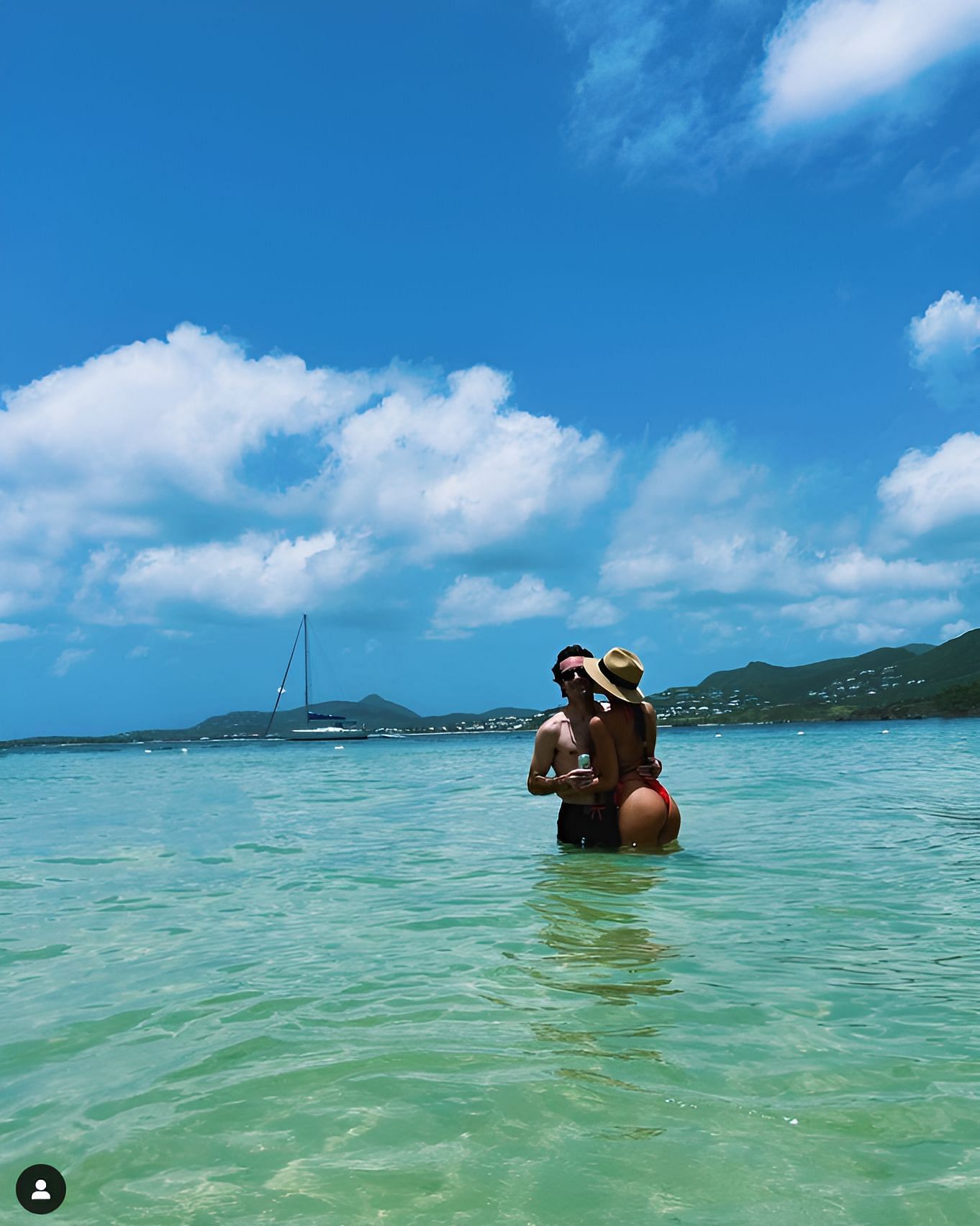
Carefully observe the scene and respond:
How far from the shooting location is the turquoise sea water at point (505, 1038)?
343cm

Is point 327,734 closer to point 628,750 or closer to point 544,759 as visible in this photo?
point 544,759

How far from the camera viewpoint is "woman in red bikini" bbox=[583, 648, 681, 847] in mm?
10516

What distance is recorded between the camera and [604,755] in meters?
10.5

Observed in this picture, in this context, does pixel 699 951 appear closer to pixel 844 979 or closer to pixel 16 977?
pixel 844 979

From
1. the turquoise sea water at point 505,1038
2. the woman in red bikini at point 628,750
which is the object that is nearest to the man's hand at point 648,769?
the woman in red bikini at point 628,750

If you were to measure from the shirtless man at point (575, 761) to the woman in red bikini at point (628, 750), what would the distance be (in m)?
0.15

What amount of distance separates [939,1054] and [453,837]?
10.5 meters

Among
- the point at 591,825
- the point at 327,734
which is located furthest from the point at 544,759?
the point at 327,734

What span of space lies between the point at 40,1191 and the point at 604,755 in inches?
317

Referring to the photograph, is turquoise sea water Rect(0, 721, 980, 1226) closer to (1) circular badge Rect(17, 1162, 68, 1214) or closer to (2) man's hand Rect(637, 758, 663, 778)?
(1) circular badge Rect(17, 1162, 68, 1214)

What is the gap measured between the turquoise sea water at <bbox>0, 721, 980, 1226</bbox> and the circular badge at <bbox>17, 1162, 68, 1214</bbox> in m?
0.28

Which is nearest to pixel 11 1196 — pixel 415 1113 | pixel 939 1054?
pixel 415 1113

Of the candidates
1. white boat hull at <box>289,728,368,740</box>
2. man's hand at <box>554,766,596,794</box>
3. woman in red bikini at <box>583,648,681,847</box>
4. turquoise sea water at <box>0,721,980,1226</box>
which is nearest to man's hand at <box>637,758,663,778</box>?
woman in red bikini at <box>583,648,681,847</box>

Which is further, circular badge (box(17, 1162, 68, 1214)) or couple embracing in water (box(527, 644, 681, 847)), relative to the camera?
couple embracing in water (box(527, 644, 681, 847))
